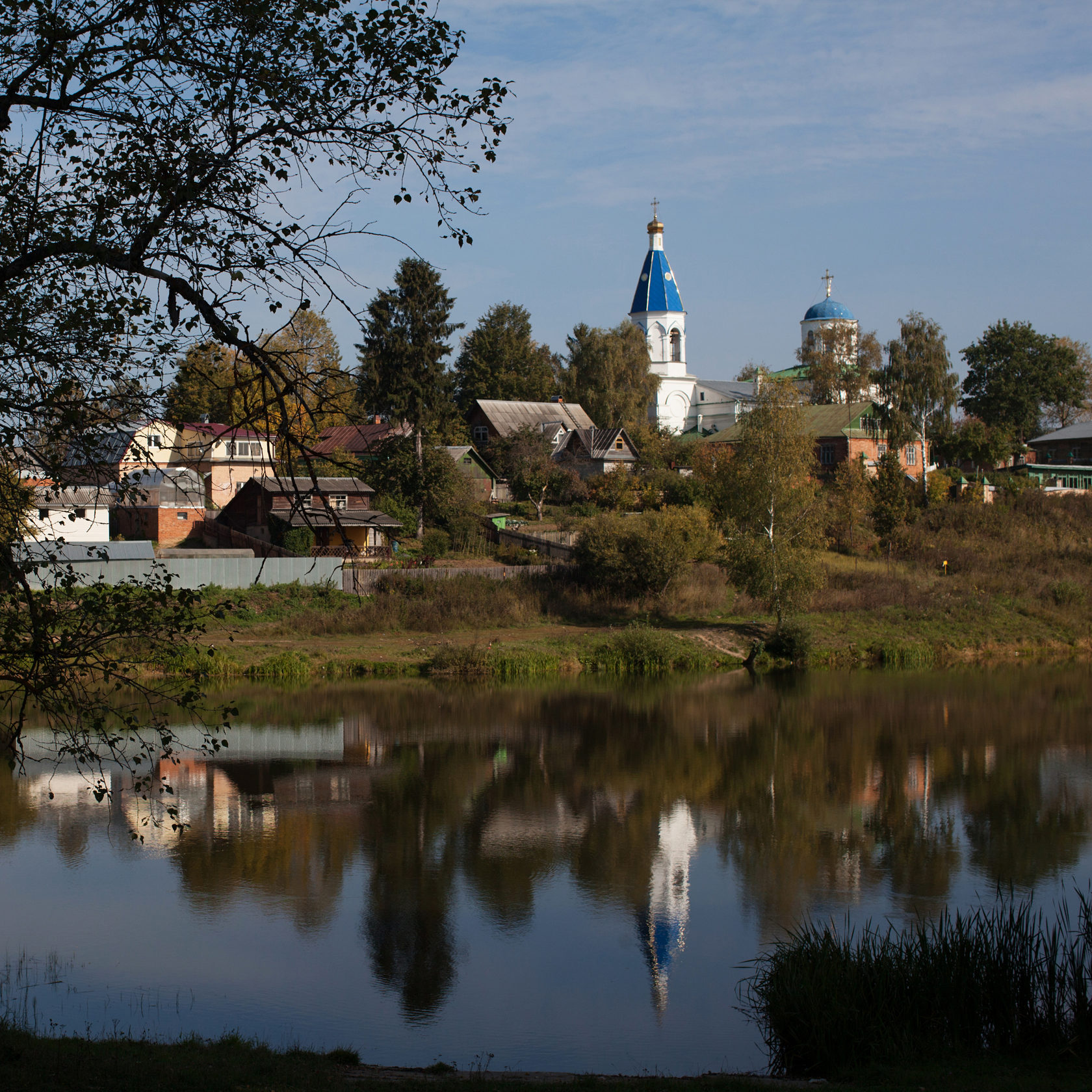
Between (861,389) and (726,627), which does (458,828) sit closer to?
(726,627)

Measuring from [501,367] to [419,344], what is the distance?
3271 cm

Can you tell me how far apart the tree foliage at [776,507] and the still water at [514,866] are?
29.7ft

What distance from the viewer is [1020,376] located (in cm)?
7919

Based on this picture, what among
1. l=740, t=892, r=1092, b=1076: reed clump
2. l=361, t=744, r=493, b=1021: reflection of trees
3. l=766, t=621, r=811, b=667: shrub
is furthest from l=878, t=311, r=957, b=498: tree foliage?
l=740, t=892, r=1092, b=1076: reed clump

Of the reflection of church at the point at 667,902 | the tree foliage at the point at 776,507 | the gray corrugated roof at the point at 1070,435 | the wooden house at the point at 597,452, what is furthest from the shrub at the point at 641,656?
the gray corrugated roof at the point at 1070,435

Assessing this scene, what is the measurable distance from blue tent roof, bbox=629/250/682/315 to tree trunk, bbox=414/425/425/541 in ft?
121

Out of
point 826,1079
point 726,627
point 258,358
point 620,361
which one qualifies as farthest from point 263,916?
point 620,361

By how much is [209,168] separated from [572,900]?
1066 centimetres

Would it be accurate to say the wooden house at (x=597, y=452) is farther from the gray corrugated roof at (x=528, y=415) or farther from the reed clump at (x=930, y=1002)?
the reed clump at (x=930, y=1002)

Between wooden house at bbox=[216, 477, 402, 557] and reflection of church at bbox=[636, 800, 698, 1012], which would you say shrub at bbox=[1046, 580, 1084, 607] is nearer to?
wooden house at bbox=[216, 477, 402, 557]

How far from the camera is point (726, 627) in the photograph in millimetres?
39344

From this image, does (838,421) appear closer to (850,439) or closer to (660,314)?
(850,439)

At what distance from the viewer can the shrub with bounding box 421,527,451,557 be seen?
149 feet

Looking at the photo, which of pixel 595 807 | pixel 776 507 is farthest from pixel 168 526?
pixel 595 807
